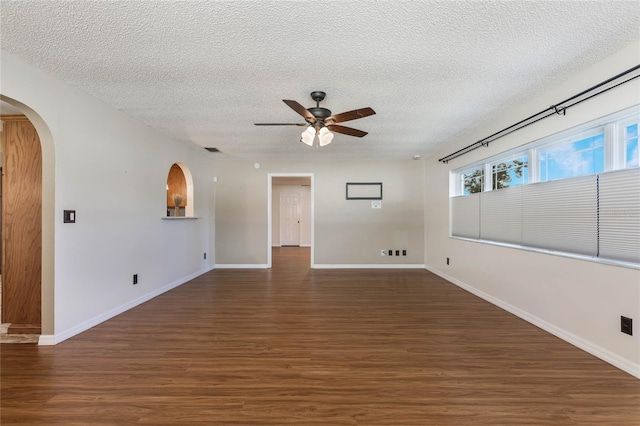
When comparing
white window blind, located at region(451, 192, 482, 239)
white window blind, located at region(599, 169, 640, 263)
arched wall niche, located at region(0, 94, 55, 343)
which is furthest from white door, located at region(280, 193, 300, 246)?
white window blind, located at region(599, 169, 640, 263)

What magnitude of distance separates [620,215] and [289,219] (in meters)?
9.28

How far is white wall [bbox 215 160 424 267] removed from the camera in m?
6.44

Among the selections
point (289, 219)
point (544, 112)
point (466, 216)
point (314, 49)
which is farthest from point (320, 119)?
point (289, 219)

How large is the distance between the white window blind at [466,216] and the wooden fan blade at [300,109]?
2828mm

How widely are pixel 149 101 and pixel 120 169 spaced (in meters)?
0.90

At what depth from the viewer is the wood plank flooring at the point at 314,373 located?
1.69 meters

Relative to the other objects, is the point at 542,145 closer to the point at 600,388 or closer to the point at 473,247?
the point at 473,247

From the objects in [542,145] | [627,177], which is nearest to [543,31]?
[627,177]

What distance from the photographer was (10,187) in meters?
2.86

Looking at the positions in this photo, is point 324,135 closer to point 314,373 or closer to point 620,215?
point 314,373

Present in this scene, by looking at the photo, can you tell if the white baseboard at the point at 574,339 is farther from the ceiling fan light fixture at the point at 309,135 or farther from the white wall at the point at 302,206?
the white wall at the point at 302,206

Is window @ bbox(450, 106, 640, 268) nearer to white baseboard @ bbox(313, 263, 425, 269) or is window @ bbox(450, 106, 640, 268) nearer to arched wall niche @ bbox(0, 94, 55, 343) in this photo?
white baseboard @ bbox(313, 263, 425, 269)

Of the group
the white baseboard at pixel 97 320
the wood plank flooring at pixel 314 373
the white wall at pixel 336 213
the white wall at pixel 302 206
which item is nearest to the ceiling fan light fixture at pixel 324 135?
the wood plank flooring at pixel 314 373

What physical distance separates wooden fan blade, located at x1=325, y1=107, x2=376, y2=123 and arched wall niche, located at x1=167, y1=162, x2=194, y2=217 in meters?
3.33
